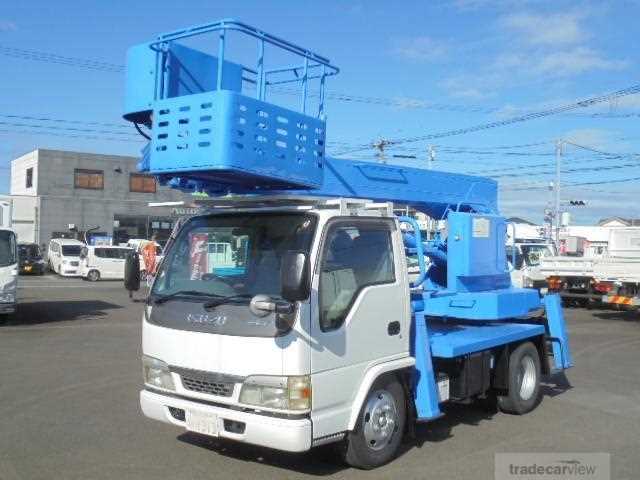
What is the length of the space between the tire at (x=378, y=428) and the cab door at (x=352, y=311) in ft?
0.73

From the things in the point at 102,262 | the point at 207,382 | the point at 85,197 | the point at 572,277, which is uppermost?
the point at 85,197

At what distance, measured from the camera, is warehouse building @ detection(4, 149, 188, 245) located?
1789 inches

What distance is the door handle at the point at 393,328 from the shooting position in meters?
5.80

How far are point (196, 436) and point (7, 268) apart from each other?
1045 centimetres

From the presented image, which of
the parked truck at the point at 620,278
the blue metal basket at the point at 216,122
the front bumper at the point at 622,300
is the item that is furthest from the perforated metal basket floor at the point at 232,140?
the parked truck at the point at 620,278

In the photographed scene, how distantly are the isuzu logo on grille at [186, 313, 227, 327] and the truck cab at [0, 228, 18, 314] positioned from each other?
11437mm

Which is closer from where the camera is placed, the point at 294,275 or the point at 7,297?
the point at 294,275

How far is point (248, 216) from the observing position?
226 inches

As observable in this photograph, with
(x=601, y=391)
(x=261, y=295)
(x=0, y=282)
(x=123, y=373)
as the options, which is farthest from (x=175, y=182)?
(x=0, y=282)

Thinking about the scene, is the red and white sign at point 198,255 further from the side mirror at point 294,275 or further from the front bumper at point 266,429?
the side mirror at point 294,275

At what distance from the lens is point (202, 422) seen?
5285 mm

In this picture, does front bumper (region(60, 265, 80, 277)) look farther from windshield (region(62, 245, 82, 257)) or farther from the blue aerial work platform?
the blue aerial work platform

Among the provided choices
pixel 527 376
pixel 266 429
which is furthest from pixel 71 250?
pixel 266 429

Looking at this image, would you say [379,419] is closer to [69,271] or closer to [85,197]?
[69,271]
